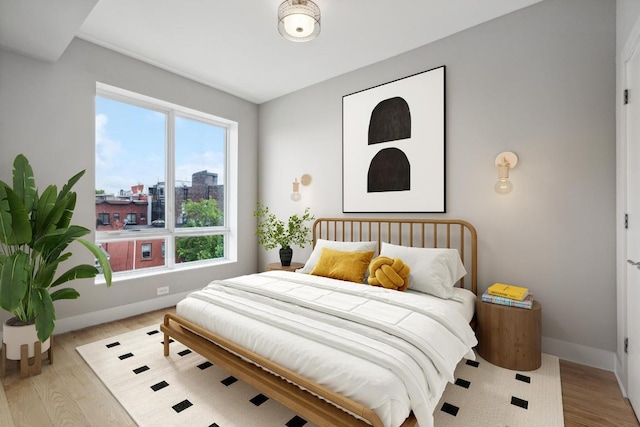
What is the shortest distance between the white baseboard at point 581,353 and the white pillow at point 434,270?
0.85 metres

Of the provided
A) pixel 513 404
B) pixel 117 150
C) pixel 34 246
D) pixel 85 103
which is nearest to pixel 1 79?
pixel 85 103

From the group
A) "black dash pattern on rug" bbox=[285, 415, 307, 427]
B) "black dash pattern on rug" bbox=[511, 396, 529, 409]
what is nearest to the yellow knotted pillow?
"black dash pattern on rug" bbox=[511, 396, 529, 409]

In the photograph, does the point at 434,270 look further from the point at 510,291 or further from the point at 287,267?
the point at 287,267

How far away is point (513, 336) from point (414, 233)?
1.24 meters

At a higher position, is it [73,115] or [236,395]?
[73,115]

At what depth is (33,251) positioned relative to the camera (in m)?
2.27

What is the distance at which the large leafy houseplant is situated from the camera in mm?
2016

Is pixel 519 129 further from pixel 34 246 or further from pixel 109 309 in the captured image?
pixel 109 309

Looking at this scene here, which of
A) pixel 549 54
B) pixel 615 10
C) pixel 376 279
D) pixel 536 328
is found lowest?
pixel 536 328

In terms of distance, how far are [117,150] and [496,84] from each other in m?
3.97

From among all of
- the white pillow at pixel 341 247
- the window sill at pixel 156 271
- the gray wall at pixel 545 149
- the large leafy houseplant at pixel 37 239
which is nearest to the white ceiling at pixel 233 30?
the gray wall at pixel 545 149

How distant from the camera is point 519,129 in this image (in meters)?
2.58

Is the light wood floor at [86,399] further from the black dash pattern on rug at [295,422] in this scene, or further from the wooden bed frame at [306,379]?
the black dash pattern on rug at [295,422]

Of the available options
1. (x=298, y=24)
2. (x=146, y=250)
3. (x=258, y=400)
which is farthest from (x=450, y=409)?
(x=146, y=250)
